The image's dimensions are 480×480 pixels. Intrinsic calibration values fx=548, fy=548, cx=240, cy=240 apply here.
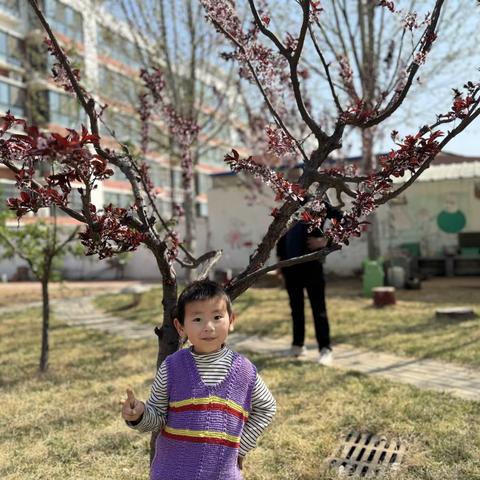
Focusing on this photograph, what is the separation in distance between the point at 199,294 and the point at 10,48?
34121 millimetres

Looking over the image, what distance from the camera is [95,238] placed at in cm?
241

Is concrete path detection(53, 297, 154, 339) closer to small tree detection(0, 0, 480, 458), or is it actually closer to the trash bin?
the trash bin

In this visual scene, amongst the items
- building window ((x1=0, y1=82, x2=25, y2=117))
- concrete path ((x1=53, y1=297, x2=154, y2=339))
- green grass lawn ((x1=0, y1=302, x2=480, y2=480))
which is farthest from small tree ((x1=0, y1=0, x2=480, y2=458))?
building window ((x1=0, y1=82, x2=25, y2=117))

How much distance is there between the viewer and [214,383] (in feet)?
7.44

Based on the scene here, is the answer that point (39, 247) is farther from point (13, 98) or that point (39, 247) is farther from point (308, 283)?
point (13, 98)

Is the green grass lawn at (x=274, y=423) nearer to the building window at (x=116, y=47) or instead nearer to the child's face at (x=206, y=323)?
the child's face at (x=206, y=323)

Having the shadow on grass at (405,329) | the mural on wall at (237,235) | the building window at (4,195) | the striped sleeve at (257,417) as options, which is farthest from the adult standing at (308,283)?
the mural on wall at (237,235)

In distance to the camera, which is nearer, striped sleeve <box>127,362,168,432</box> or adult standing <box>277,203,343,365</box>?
striped sleeve <box>127,362,168,432</box>

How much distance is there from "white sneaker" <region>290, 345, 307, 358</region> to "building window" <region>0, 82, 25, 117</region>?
28.1m

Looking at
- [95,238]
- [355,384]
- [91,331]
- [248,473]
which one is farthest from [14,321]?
[95,238]

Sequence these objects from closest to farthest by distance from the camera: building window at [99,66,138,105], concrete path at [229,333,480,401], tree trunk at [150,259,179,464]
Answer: tree trunk at [150,259,179,464]
concrete path at [229,333,480,401]
building window at [99,66,138,105]

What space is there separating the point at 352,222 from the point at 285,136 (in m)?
0.74

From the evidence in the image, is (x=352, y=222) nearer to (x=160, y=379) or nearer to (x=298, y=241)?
(x=160, y=379)

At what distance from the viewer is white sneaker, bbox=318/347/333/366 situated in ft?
19.5
